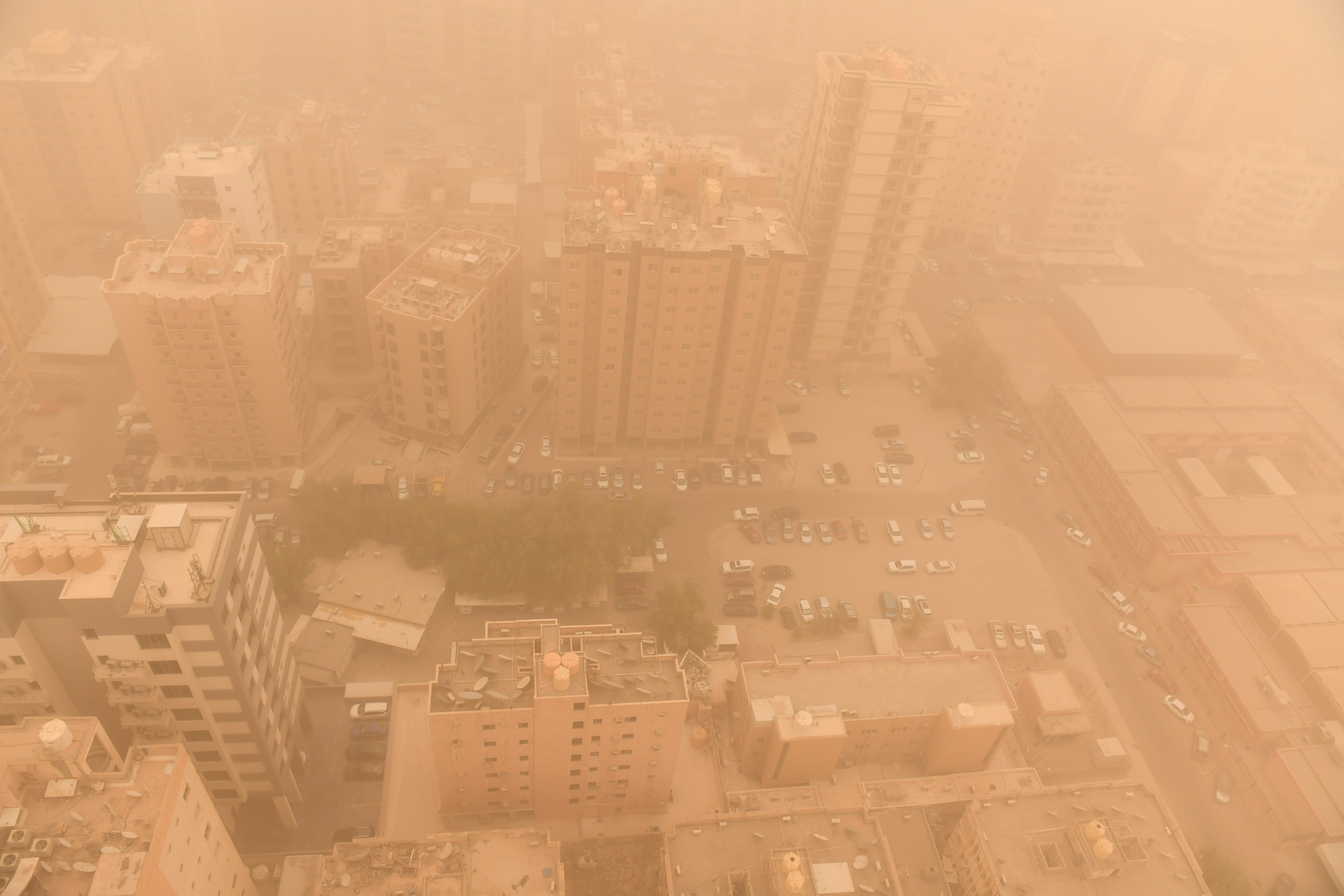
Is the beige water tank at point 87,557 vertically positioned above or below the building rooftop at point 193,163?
above

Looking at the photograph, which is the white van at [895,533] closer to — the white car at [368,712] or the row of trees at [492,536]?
the row of trees at [492,536]

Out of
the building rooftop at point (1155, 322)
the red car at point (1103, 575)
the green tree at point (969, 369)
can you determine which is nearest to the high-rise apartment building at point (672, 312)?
the green tree at point (969, 369)

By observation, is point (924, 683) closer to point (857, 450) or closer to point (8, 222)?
point (857, 450)

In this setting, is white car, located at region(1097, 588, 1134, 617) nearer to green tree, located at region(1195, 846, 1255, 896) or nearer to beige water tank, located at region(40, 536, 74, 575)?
green tree, located at region(1195, 846, 1255, 896)

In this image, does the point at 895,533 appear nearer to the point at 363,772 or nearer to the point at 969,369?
the point at 969,369

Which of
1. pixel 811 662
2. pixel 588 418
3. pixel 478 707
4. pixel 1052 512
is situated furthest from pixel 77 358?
pixel 1052 512

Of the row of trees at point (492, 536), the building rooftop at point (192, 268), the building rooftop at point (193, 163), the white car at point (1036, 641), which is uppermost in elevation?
the building rooftop at point (192, 268)

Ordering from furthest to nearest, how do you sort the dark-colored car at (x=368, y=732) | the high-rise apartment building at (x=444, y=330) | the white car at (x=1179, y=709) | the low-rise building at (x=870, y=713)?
1. the high-rise apartment building at (x=444, y=330)
2. the white car at (x=1179, y=709)
3. the dark-colored car at (x=368, y=732)
4. the low-rise building at (x=870, y=713)
